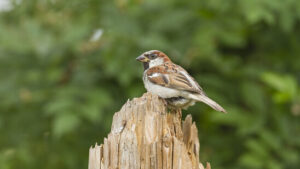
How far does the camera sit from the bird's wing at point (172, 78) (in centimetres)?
467

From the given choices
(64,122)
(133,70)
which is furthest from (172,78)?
(64,122)

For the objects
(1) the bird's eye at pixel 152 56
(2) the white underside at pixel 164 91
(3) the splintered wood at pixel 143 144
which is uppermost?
(1) the bird's eye at pixel 152 56

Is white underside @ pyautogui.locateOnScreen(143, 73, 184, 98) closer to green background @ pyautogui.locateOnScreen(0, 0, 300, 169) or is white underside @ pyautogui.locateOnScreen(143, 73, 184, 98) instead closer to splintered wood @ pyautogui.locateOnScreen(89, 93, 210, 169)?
splintered wood @ pyautogui.locateOnScreen(89, 93, 210, 169)

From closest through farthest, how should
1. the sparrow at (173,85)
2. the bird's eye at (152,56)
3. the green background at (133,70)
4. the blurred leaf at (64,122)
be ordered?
the sparrow at (173,85) → the bird's eye at (152,56) → the blurred leaf at (64,122) → the green background at (133,70)

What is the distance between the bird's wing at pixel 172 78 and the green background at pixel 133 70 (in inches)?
33.7

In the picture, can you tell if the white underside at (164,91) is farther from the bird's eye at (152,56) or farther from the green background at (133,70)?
the green background at (133,70)

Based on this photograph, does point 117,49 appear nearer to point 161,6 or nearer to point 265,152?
point 161,6

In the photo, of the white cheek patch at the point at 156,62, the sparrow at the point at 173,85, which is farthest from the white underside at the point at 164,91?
the white cheek patch at the point at 156,62

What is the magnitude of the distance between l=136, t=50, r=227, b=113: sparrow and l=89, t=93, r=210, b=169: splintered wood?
755 millimetres

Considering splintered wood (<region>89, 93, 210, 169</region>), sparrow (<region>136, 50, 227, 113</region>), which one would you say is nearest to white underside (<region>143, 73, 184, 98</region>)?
sparrow (<region>136, 50, 227, 113</region>)

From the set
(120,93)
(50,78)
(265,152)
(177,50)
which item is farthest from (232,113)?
(50,78)

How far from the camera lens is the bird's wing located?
15.3 ft

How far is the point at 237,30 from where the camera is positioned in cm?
632

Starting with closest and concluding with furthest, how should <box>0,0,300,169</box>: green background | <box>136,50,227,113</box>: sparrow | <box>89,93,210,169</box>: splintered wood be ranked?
<box>89,93,210,169</box>: splintered wood, <box>136,50,227,113</box>: sparrow, <box>0,0,300,169</box>: green background
